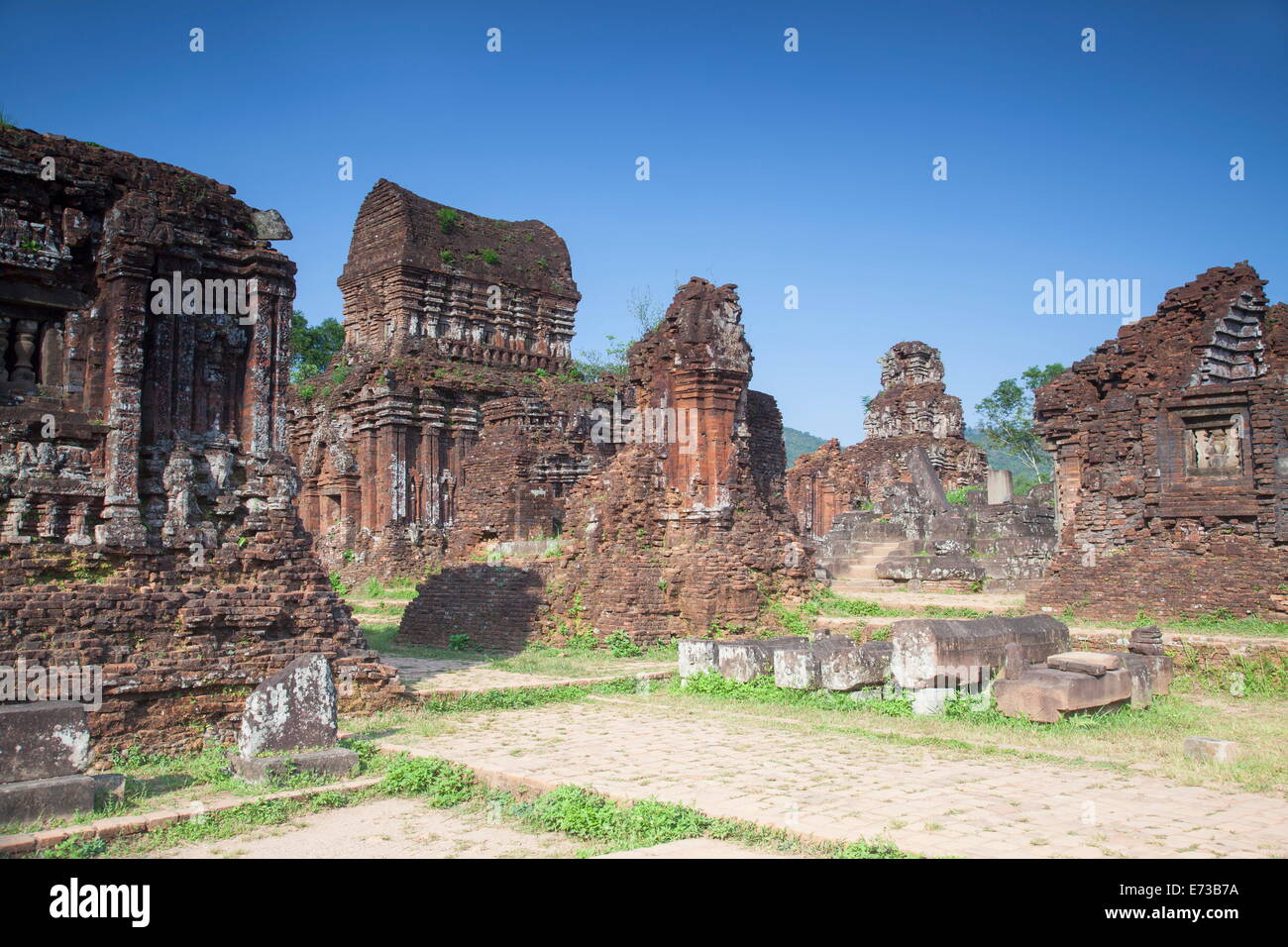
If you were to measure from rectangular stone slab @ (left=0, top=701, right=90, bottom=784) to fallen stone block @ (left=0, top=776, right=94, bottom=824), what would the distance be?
0.10 metres

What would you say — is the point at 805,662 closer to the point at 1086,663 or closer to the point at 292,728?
the point at 1086,663

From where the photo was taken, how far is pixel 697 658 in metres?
12.9

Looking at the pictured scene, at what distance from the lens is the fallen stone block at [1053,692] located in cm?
995

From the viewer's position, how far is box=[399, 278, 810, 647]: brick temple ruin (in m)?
16.2

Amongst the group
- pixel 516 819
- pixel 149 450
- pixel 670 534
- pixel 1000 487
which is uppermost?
pixel 1000 487

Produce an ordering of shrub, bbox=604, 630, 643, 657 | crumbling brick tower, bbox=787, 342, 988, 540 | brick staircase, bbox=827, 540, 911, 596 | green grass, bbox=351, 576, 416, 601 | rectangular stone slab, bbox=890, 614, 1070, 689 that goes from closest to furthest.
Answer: rectangular stone slab, bbox=890, 614, 1070, 689 < shrub, bbox=604, 630, 643, 657 < brick staircase, bbox=827, 540, 911, 596 < green grass, bbox=351, 576, 416, 601 < crumbling brick tower, bbox=787, 342, 988, 540

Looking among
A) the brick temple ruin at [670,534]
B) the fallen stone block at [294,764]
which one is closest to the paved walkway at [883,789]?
the fallen stone block at [294,764]

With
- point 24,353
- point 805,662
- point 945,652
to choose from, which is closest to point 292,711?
point 24,353

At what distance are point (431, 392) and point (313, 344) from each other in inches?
1151

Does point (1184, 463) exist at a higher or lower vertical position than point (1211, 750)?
higher

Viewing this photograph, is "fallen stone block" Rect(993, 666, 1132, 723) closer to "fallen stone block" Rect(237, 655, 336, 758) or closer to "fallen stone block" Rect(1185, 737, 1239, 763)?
"fallen stone block" Rect(1185, 737, 1239, 763)

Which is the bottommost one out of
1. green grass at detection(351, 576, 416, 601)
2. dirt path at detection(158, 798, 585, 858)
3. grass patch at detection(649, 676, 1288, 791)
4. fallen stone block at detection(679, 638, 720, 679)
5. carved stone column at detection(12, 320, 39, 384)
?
dirt path at detection(158, 798, 585, 858)

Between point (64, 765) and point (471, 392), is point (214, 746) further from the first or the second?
point (471, 392)

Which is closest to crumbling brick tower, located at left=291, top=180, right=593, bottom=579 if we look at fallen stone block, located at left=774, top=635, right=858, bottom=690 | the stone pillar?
the stone pillar
